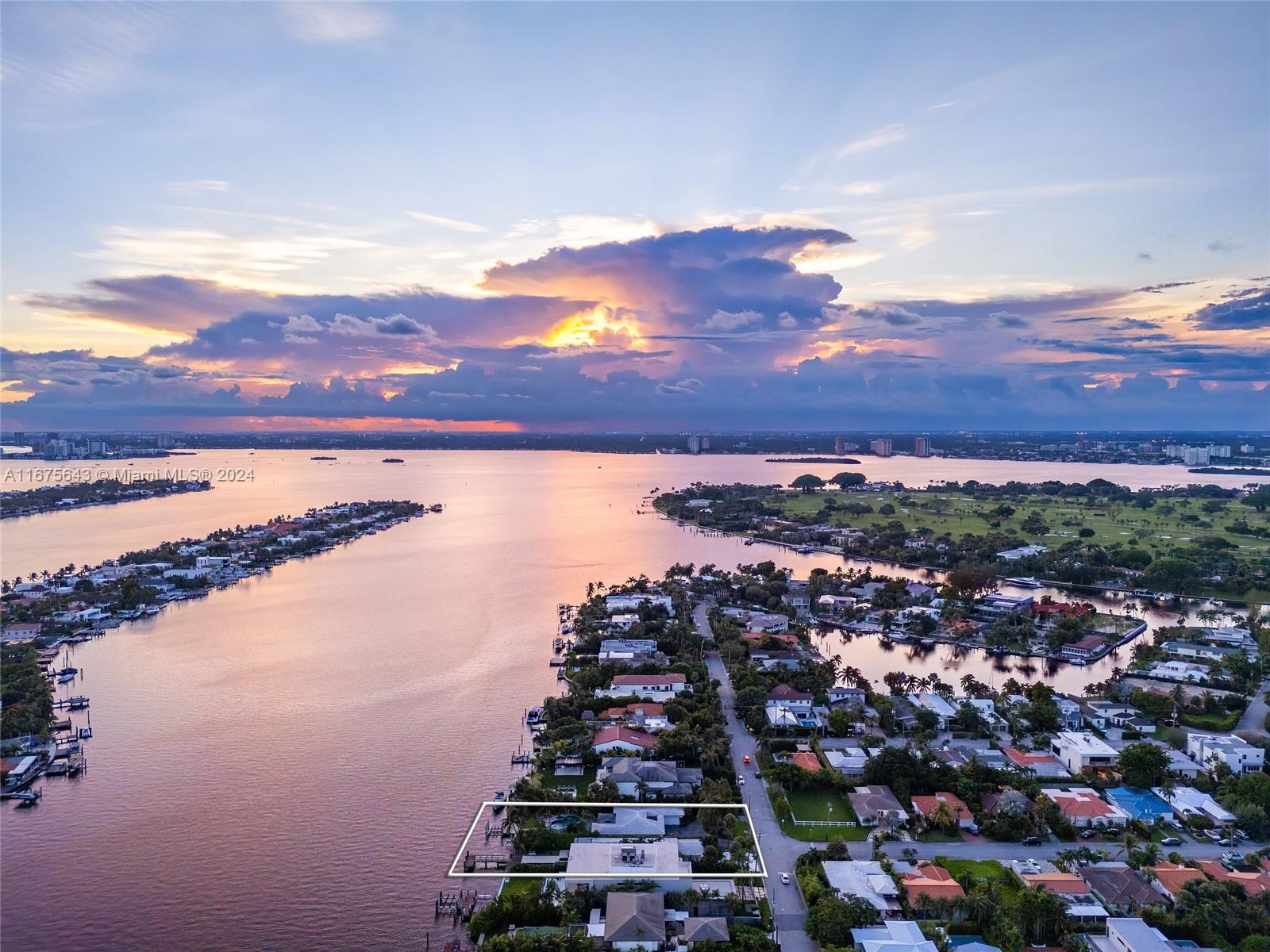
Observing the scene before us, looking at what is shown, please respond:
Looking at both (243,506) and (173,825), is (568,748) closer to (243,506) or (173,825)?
(173,825)

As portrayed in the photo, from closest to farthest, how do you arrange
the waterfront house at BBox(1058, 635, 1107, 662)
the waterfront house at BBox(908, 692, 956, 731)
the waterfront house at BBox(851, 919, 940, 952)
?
the waterfront house at BBox(851, 919, 940, 952), the waterfront house at BBox(908, 692, 956, 731), the waterfront house at BBox(1058, 635, 1107, 662)

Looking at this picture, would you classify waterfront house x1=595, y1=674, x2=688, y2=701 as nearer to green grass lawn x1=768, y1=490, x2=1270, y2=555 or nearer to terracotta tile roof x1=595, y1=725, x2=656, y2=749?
terracotta tile roof x1=595, y1=725, x2=656, y2=749

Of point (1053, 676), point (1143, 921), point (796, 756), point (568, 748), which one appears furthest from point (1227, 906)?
point (1053, 676)

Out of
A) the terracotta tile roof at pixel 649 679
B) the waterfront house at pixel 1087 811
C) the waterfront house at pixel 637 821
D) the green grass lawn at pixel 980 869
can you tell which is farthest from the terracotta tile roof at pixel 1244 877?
the terracotta tile roof at pixel 649 679

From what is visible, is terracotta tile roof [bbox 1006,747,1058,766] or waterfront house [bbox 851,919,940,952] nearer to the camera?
waterfront house [bbox 851,919,940,952]

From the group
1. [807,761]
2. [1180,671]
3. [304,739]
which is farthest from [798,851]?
[1180,671]

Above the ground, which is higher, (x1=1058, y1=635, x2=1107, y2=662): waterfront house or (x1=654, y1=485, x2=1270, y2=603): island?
(x1=654, y1=485, x2=1270, y2=603): island

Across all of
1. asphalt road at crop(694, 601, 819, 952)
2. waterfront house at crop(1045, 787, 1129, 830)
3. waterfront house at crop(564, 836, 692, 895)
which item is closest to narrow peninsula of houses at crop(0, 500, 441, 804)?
waterfront house at crop(564, 836, 692, 895)
